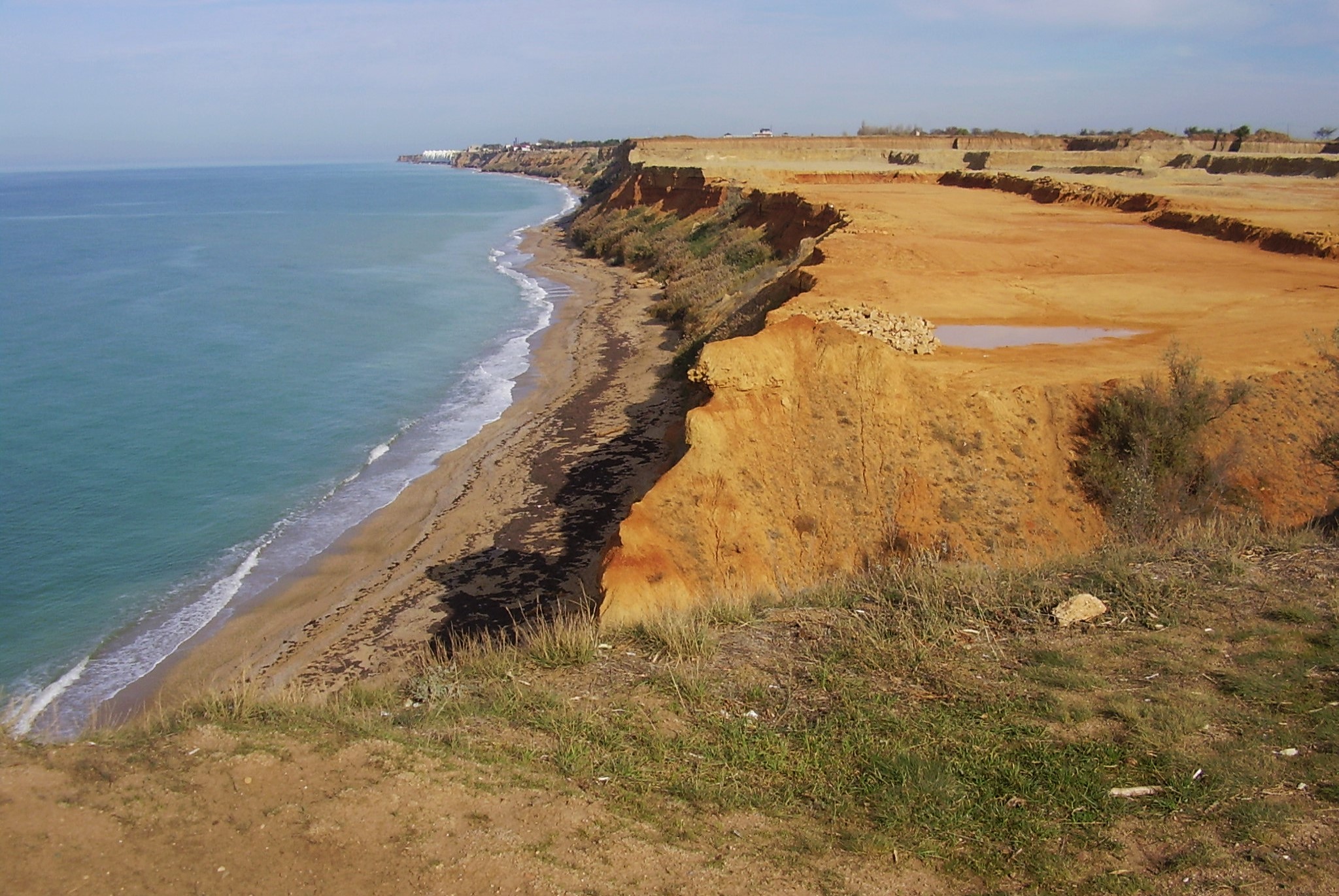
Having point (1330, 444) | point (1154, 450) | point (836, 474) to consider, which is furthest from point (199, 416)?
point (1330, 444)

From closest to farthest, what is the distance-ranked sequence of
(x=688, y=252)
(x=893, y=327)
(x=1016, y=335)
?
(x=893, y=327) → (x=1016, y=335) → (x=688, y=252)

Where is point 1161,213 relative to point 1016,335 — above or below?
above

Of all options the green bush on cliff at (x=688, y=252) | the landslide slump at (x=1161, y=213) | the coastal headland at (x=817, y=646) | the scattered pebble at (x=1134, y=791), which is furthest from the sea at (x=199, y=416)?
the landslide slump at (x=1161, y=213)

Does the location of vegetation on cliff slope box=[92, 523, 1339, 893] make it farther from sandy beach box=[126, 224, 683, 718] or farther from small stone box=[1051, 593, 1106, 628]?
sandy beach box=[126, 224, 683, 718]

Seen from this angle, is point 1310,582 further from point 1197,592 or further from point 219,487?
point 219,487

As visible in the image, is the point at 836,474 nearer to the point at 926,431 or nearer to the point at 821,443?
the point at 821,443

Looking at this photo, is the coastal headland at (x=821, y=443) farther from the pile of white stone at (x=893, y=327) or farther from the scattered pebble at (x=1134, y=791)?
the scattered pebble at (x=1134, y=791)

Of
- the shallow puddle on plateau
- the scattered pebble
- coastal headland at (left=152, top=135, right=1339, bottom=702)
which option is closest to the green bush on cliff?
coastal headland at (left=152, top=135, right=1339, bottom=702)
